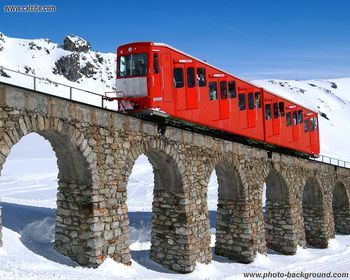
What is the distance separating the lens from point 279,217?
21.3 m

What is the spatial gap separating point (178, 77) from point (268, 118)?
739 centimetres

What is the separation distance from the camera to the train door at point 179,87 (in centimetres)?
1390

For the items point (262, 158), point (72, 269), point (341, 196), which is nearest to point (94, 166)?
point (72, 269)

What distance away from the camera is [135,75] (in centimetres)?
1345

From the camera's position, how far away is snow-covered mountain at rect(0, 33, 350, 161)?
85.1 meters

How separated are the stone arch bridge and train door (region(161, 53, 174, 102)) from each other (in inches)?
43.8

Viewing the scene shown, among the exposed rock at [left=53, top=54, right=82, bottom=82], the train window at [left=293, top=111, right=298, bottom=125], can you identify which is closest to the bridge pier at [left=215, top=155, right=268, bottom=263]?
the train window at [left=293, top=111, right=298, bottom=125]

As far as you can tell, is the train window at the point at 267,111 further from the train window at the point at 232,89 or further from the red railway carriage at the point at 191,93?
the train window at the point at 232,89

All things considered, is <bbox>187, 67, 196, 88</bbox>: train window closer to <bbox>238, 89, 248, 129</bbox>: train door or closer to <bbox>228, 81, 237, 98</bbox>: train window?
<bbox>228, 81, 237, 98</bbox>: train window

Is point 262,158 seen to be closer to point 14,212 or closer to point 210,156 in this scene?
point 210,156

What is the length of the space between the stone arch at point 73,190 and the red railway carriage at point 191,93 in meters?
2.92

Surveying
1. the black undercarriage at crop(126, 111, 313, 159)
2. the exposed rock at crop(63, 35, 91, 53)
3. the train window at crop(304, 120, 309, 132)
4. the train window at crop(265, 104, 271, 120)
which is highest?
the exposed rock at crop(63, 35, 91, 53)

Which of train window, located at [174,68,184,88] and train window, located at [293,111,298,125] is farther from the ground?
train window, located at [174,68,184,88]

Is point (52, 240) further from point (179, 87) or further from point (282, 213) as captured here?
point (282, 213)
